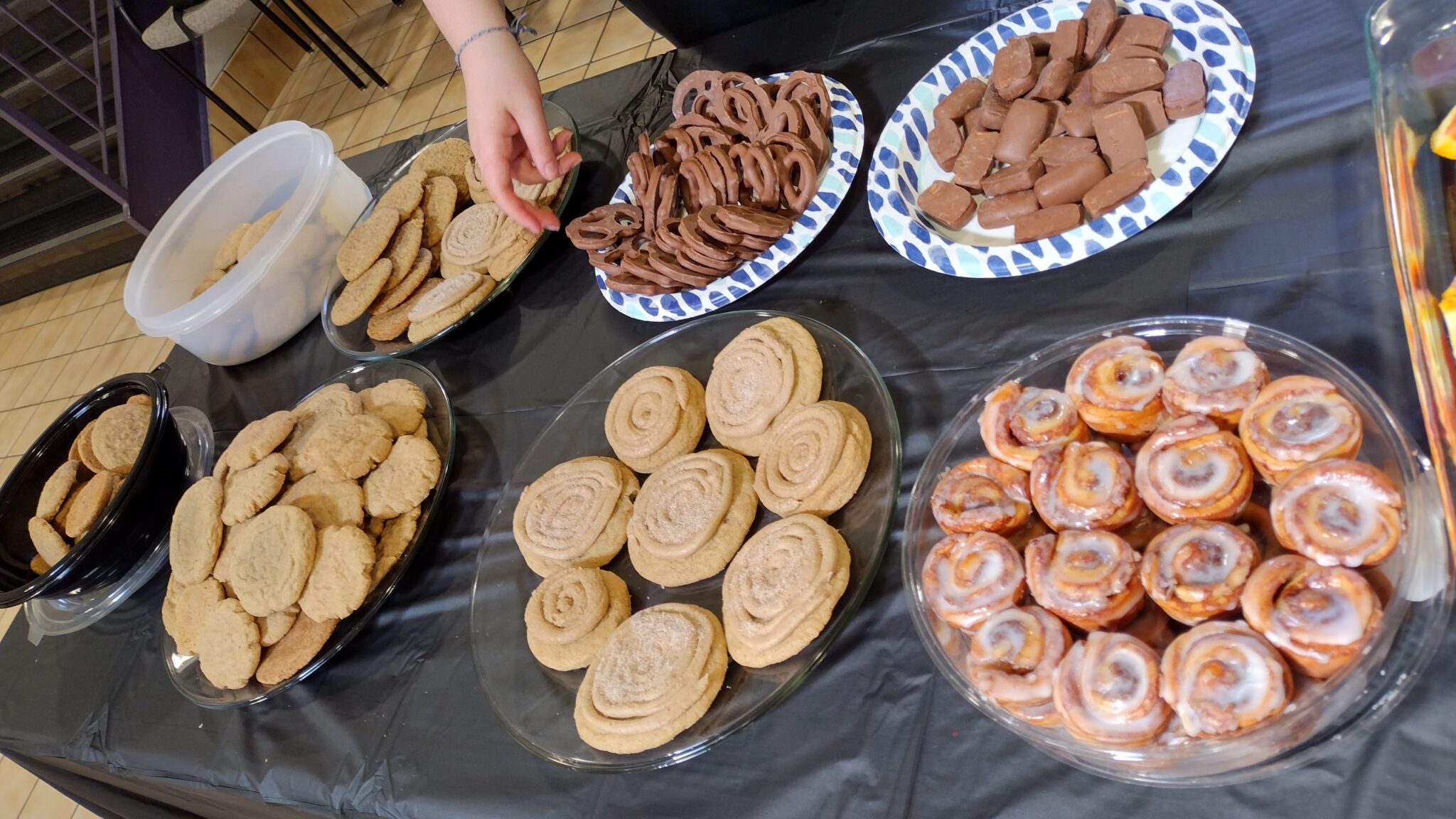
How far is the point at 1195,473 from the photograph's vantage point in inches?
36.0

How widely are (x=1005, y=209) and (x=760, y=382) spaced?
446 millimetres

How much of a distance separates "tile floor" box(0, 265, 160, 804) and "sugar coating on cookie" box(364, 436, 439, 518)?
311 centimetres

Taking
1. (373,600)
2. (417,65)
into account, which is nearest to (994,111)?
(373,600)

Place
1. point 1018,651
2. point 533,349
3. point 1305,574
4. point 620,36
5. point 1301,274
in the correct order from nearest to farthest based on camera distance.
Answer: point 1305,574 < point 1018,651 < point 1301,274 < point 533,349 < point 620,36

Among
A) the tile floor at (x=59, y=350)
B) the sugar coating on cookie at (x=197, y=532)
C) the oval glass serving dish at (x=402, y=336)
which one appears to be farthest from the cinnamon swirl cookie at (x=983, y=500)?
the tile floor at (x=59, y=350)

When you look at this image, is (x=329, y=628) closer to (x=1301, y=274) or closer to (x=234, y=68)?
(x=1301, y=274)

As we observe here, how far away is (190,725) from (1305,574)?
1884 millimetres

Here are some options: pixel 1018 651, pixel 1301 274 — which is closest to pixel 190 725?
pixel 1018 651

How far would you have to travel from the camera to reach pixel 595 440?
5.22ft

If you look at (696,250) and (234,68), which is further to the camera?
(234,68)

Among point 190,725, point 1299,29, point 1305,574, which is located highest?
point 1299,29

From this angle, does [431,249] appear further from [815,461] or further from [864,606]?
[864,606]

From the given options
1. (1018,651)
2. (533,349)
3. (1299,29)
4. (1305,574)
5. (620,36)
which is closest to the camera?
(1305,574)

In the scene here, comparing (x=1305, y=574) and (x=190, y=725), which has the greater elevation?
(x=1305, y=574)
